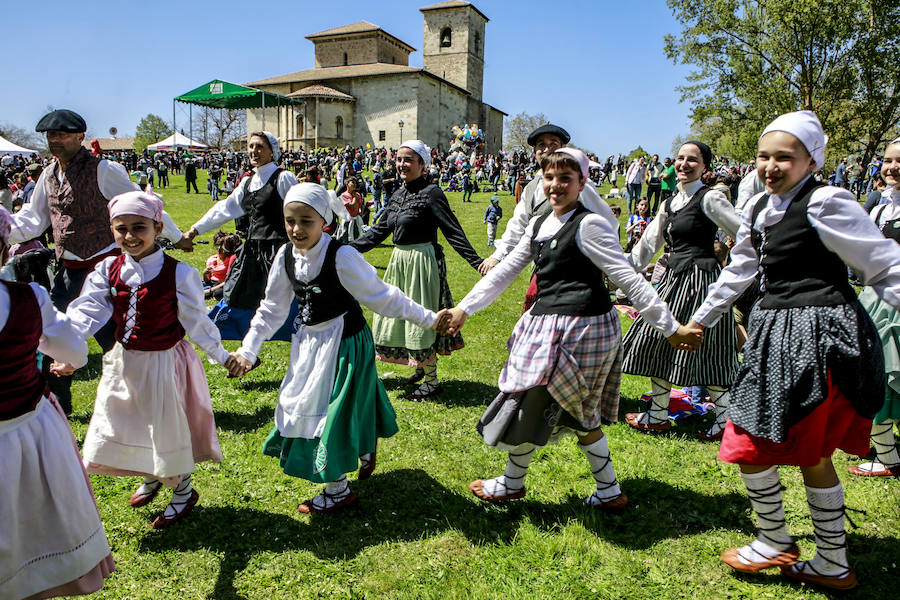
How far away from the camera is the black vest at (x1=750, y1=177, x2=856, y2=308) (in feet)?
8.95

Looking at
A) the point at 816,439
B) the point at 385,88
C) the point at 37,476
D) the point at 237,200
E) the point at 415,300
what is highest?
the point at 385,88

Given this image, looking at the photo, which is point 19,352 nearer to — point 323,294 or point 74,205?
point 323,294

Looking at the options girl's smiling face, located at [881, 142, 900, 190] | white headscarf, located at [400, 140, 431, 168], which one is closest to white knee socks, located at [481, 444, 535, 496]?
white headscarf, located at [400, 140, 431, 168]

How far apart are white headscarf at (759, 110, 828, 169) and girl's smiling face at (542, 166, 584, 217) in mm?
961

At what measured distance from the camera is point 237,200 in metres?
5.68

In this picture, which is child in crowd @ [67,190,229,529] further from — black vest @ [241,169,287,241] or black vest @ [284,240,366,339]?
black vest @ [241,169,287,241]

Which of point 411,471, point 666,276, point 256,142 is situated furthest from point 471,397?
point 256,142

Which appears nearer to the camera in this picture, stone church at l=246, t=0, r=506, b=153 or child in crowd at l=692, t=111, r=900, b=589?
child in crowd at l=692, t=111, r=900, b=589

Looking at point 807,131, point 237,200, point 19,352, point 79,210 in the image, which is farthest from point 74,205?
point 807,131

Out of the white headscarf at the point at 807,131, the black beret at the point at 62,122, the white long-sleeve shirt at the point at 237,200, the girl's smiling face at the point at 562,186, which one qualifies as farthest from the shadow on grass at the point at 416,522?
the black beret at the point at 62,122

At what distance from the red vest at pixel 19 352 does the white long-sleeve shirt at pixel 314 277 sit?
1137 millimetres

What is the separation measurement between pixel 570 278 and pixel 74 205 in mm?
3899

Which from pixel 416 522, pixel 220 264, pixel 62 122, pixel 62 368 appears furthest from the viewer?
pixel 220 264

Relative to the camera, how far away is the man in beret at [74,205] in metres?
4.61
